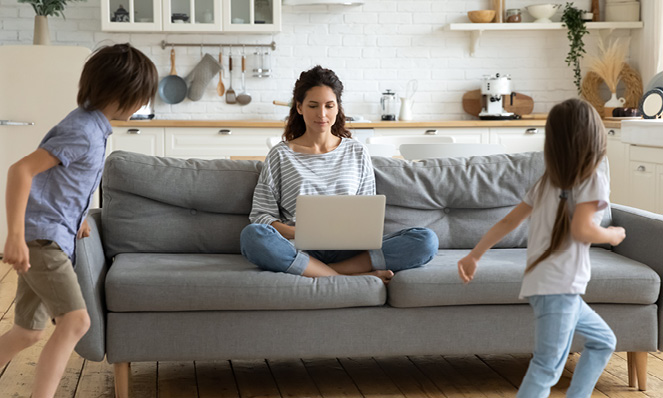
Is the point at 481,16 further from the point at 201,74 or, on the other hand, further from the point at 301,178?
the point at 301,178

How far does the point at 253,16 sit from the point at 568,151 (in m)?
4.31

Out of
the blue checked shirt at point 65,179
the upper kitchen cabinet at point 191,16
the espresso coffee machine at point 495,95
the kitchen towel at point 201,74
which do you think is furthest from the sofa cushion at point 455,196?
the kitchen towel at point 201,74

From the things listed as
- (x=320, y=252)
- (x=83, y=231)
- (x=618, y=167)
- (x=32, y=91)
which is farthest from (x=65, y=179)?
(x=618, y=167)

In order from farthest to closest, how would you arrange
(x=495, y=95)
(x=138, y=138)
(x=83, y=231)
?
(x=495, y=95)
(x=138, y=138)
(x=83, y=231)

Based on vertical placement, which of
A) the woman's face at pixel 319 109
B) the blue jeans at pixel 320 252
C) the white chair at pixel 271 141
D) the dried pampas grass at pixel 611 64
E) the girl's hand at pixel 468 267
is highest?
the dried pampas grass at pixel 611 64

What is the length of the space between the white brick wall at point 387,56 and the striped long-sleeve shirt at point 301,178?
10.8ft

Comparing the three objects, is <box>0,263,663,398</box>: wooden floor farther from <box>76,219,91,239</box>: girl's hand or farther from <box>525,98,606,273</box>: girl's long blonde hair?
<box>525,98,606,273</box>: girl's long blonde hair

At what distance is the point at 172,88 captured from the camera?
20.7 feet

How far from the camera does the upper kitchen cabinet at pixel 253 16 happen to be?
600 cm

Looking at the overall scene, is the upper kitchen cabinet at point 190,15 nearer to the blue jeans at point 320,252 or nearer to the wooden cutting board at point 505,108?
the wooden cutting board at point 505,108

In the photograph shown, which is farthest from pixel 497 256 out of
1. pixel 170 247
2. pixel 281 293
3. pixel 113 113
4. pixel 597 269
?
pixel 113 113

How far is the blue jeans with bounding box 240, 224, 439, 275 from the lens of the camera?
2783 mm

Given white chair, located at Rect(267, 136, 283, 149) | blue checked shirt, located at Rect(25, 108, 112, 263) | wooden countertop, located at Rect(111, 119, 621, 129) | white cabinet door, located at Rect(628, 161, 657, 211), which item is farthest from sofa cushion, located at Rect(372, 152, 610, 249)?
wooden countertop, located at Rect(111, 119, 621, 129)

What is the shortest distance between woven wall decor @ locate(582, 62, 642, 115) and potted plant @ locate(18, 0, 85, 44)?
372 cm
